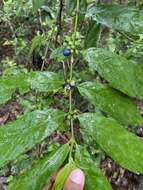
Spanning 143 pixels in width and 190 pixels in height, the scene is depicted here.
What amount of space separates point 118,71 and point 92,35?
0.27m

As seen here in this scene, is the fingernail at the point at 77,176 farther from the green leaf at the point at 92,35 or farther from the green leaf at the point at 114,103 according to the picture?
the green leaf at the point at 92,35

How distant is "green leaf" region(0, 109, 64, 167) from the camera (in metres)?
0.72

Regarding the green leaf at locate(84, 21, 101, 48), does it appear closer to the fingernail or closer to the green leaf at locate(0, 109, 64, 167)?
the green leaf at locate(0, 109, 64, 167)

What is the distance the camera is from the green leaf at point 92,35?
1.06 m

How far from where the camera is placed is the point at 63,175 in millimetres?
717

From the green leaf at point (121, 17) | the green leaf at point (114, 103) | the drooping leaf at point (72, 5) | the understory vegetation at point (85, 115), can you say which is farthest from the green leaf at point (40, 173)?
the drooping leaf at point (72, 5)

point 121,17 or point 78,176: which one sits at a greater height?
point 121,17

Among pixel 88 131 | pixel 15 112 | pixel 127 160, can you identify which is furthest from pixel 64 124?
pixel 15 112

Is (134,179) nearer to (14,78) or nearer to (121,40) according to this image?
(121,40)

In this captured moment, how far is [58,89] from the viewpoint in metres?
0.86

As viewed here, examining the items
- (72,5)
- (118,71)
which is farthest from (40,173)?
(72,5)

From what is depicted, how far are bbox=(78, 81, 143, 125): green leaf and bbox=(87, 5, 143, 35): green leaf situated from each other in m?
0.14

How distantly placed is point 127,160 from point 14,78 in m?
0.30

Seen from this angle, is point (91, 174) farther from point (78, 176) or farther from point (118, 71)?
point (118, 71)
